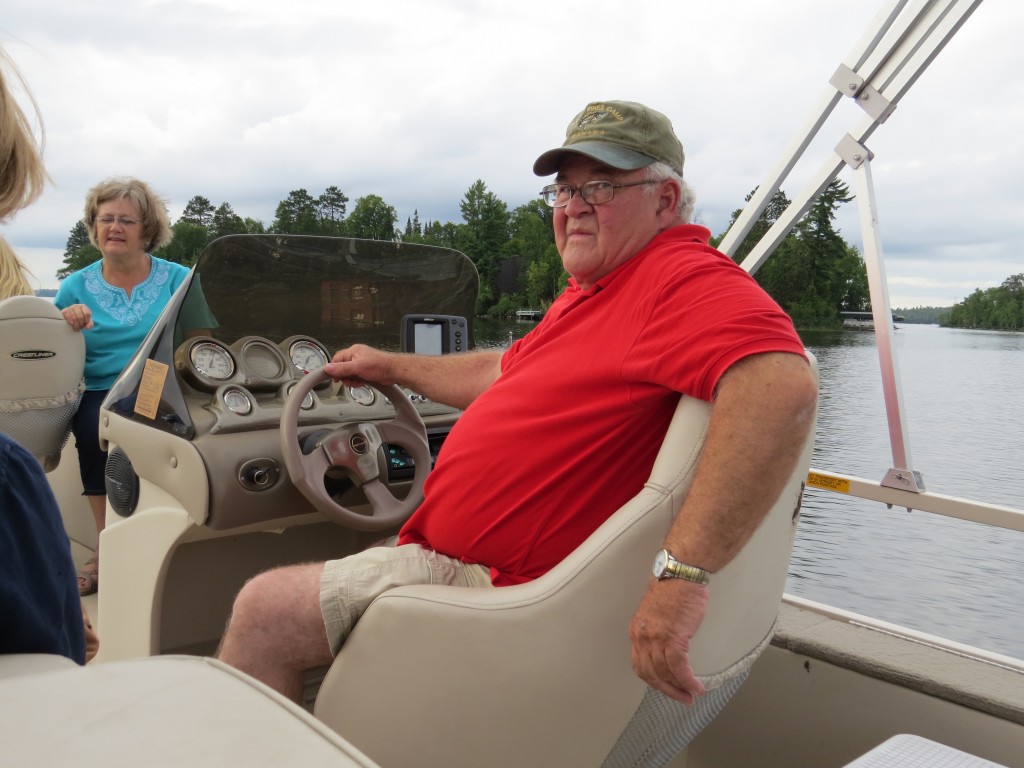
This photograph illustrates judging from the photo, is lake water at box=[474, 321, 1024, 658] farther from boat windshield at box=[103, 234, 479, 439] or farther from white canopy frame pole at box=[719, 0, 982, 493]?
boat windshield at box=[103, 234, 479, 439]

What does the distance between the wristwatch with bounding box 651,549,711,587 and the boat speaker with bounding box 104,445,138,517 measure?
156cm

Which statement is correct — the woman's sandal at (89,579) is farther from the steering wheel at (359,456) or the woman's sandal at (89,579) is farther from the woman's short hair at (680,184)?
the woman's short hair at (680,184)

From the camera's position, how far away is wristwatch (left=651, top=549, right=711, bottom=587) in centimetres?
124

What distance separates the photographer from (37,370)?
10.5 feet

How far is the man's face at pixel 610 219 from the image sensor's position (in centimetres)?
173

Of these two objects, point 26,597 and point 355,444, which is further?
point 355,444

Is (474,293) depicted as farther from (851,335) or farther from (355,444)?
(851,335)

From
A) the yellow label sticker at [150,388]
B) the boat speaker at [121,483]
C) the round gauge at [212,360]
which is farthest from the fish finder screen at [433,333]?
the boat speaker at [121,483]

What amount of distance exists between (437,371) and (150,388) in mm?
715

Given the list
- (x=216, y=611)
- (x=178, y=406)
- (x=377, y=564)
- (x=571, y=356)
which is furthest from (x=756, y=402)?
(x=216, y=611)

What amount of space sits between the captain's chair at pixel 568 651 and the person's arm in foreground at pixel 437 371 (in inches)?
33.1

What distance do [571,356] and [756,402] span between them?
1.37 ft

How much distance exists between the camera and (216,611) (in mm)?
2533

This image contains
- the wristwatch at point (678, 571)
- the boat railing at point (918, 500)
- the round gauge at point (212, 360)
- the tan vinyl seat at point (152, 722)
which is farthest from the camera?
the round gauge at point (212, 360)
